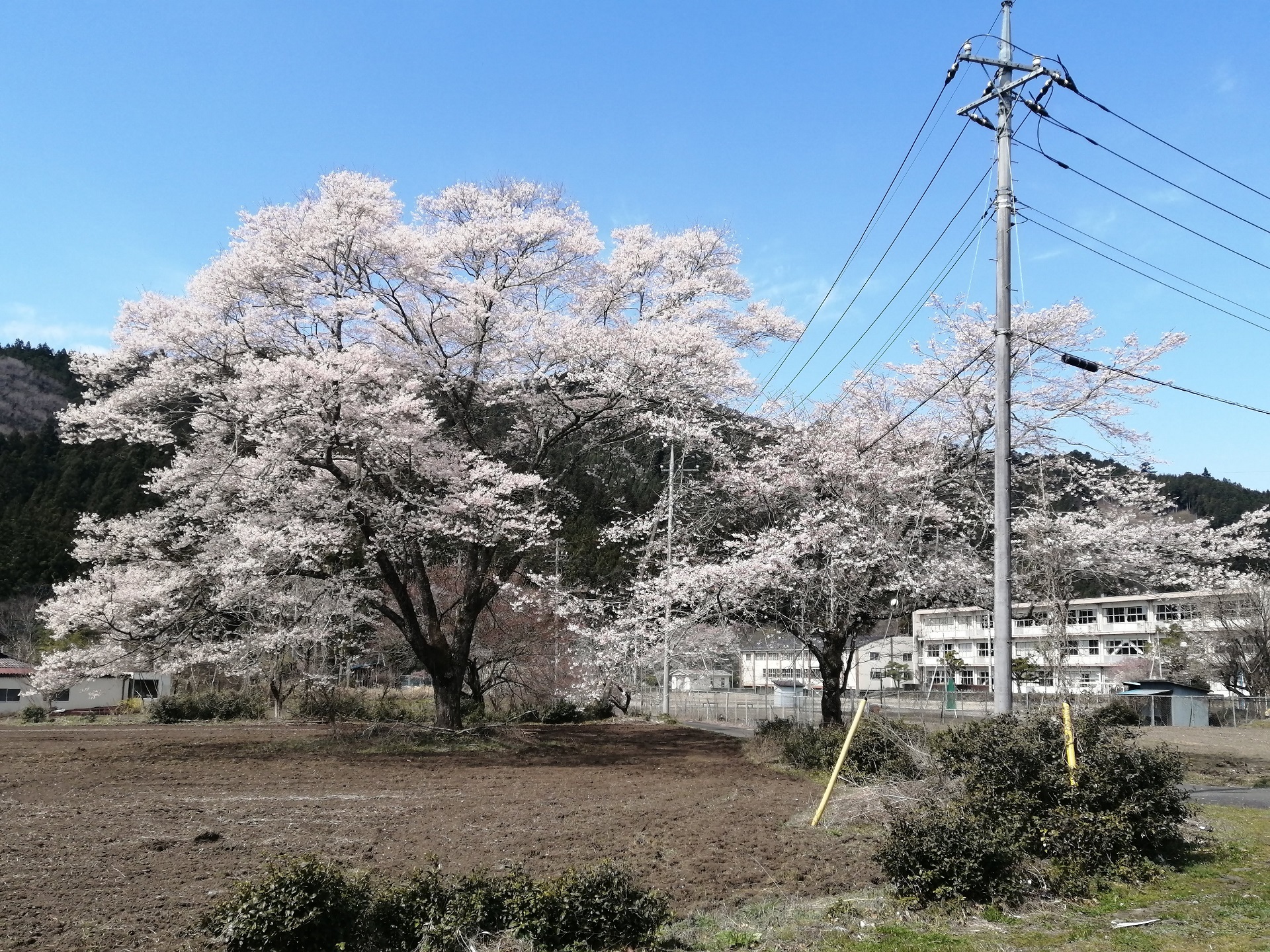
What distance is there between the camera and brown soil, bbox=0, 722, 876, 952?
6801 mm

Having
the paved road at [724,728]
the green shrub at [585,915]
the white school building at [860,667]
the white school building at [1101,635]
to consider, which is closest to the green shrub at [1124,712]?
the green shrub at [585,915]

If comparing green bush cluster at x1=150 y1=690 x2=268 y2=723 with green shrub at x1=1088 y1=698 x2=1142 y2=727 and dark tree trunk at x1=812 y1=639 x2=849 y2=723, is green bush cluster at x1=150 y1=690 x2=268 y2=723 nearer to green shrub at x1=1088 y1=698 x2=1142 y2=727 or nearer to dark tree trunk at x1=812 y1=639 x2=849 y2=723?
dark tree trunk at x1=812 y1=639 x2=849 y2=723

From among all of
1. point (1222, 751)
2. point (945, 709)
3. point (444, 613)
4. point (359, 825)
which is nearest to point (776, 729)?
Answer: point (444, 613)

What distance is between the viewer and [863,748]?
12586 millimetres

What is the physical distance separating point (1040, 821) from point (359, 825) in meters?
6.90

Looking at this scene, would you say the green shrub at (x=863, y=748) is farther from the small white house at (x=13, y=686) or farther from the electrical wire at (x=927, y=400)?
the small white house at (x=13, y=686)

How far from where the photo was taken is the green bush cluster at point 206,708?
28641mm

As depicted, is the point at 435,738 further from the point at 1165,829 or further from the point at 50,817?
the point at 1165,829

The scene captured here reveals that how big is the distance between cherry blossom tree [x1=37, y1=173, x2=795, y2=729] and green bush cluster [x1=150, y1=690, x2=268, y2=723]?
34.3 feet

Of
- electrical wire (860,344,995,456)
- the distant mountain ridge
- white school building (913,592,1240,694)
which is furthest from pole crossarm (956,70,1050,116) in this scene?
the distant mountain ridge

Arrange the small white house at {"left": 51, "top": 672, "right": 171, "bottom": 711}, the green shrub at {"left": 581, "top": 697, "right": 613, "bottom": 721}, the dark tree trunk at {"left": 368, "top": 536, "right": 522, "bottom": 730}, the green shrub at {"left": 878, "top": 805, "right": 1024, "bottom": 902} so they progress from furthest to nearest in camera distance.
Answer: the small white house at {"left": 51, "top": 672, "right": 171, "bottom": 711} < the green shrub at {"left": 581, "top": 697, "right": 613, "bottom": 721} < the dark tree trunk at {"left": 368, "top": 536, "right": 522, "bottom": 730} < the green shrub at {"left": 878, "top": 805, "right": 1024, "bottom": 902}

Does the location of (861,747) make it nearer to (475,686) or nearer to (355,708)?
(475,686)

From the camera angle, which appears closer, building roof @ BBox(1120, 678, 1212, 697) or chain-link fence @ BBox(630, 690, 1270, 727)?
chain-link fence @ BBox(630, 690, 1270, 727)

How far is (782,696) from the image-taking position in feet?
121
